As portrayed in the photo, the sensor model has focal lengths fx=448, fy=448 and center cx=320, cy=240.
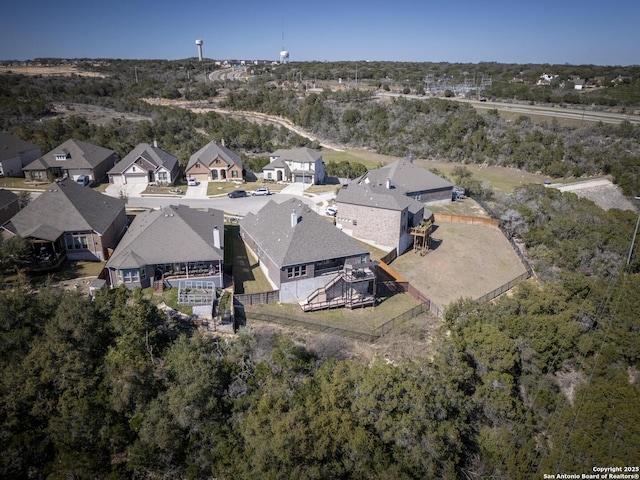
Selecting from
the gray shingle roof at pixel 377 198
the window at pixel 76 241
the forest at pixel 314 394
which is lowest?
the forest at pixel 314 394

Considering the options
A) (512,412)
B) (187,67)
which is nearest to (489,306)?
(512,412)

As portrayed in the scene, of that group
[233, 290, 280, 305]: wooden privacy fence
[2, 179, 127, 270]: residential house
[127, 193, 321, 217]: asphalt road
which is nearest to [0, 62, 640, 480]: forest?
[2, 179, 127, 270]: residential house

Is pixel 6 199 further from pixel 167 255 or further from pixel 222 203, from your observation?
pixel 222 203

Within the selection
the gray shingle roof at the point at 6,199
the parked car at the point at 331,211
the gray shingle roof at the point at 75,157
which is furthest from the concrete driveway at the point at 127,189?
the parked car at the point at 331,211

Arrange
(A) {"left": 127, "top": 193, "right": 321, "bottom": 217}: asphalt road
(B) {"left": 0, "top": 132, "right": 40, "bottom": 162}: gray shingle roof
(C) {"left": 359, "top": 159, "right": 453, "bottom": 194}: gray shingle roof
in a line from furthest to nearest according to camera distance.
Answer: (B) {"left": 0, "top": 132, "right": 40, "bottom": 162}: gray shingle roof < (C) {"left": 359, "top": 159, "right": 453, "bottom": 194}: gray shingle roof < (A) {"left": 127, "top": 193, "right": 321, "bottom": 217}: asphalt road

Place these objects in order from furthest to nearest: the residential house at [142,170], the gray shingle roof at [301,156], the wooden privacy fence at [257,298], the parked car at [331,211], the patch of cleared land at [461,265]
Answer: the gray shingle roof at [301,156] < the residential house at [142,170] < the parked car at [331,211] < the patch of cleared land at [461,265] < the wooden privacy fence at [257,298]

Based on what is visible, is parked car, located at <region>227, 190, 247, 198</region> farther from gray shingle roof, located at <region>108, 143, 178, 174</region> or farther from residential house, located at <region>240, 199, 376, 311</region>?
residential house, located at <region>240, 199, 376, 311</region>

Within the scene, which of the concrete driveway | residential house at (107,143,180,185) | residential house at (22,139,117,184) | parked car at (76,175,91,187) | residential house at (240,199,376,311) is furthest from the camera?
residential house at (107,143,180,185)

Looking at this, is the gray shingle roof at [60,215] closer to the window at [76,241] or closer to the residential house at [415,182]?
the window at [76,241]
